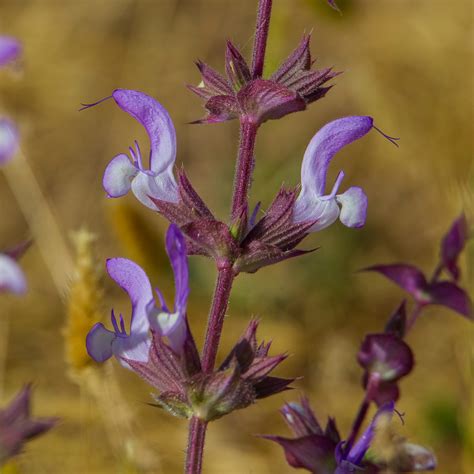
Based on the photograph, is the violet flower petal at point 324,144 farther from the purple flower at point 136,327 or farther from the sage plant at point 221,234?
the purple flower at point 136,327

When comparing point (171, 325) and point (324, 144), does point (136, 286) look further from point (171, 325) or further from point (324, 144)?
point (324, 144)

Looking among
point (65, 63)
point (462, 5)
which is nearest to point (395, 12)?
point (462, 5)

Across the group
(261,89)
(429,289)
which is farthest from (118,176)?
(429,289)

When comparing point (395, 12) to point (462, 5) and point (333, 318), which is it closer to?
point (462, 5)

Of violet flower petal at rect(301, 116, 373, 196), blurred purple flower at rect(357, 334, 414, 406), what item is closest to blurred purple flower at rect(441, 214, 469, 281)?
blurred purple flower at rect(357, 334, 414, 406)

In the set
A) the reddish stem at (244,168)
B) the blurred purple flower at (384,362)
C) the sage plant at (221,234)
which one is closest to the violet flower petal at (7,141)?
the sage plant at (221,234)
